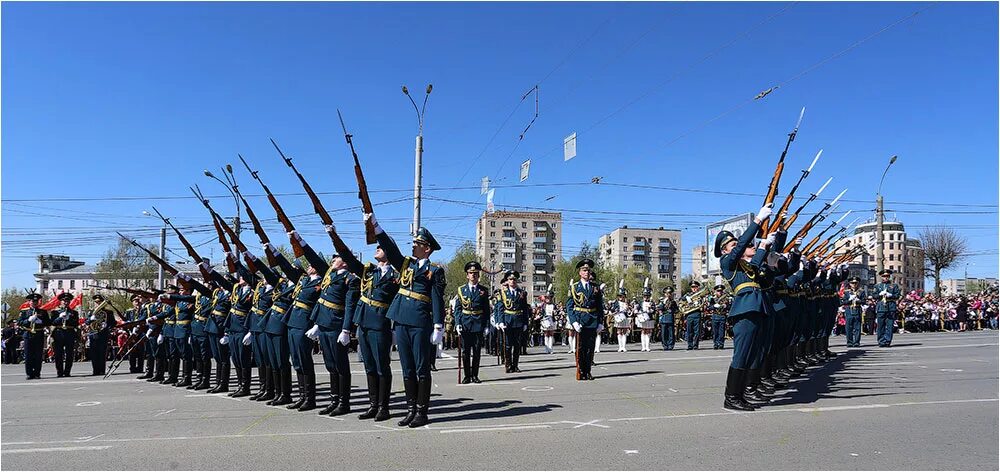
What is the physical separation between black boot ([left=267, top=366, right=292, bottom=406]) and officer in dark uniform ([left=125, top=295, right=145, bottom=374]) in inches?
287

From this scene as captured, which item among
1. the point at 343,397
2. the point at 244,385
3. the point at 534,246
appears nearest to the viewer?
the point at 343,397

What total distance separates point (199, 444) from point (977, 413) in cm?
782

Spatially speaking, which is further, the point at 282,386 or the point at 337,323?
the point at 282,386

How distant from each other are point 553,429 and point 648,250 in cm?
12286

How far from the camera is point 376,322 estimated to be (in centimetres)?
809

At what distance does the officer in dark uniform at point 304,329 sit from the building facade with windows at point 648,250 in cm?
11740

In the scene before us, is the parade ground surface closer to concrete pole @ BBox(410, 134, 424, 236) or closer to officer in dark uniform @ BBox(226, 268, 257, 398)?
officer in dark uniform @ BBox(226, 268, 257, 398)

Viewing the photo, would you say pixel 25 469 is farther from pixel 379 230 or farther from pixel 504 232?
pixel 504 232

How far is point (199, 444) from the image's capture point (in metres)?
6.99

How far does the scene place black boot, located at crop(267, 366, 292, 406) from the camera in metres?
9.68

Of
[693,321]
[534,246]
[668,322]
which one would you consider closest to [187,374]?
[668,322]

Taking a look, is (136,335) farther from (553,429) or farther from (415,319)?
(553,429)

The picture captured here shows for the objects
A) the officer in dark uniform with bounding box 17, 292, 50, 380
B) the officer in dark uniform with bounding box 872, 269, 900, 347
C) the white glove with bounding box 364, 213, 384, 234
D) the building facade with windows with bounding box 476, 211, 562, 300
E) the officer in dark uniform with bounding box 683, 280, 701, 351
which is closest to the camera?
the white glove with bounding box 364, 213, 384, 234

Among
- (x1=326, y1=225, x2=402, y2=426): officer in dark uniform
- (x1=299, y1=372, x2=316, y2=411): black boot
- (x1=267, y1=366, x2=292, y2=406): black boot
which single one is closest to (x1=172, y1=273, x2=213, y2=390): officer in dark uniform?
(x1=267, y1=366, x2=292, y2=406): black boot
